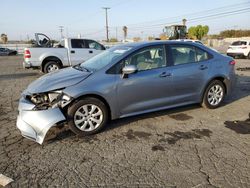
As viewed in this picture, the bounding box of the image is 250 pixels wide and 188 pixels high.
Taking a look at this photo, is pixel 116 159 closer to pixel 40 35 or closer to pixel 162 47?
pixel 162 47

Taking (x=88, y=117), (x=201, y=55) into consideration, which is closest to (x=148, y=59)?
(x=201, y=55)

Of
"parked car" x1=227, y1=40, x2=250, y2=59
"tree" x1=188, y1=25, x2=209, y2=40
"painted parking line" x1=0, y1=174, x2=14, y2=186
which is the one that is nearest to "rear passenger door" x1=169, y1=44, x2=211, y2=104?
"painted parking line" x1=0, y1=174, x2=14, y2=186

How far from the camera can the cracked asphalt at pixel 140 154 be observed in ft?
9.20

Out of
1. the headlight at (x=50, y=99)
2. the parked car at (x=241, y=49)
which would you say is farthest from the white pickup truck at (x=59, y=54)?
the parked car at (x=241, y=49)

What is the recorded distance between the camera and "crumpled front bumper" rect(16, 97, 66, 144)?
3.55 m

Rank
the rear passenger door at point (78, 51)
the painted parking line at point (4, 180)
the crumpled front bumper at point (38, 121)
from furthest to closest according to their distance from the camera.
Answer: the rear passenger door at point (78, 51) < the crumpled front bumper at point (38, 121) < the painted parking line at point (4, 180)

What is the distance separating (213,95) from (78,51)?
7.42 m

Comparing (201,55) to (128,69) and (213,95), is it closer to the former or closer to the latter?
(213,95)

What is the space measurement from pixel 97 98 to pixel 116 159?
3.93ft

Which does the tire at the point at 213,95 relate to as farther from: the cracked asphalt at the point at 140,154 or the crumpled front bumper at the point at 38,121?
the crumpled front bumper at the point at 38,121

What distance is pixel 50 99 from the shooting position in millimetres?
3871

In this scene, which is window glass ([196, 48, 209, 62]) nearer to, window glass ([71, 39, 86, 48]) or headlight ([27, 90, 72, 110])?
headlight ([27, 90, 72, 110])

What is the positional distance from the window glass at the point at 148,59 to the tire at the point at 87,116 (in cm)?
98

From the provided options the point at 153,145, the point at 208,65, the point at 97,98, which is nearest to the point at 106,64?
the point at 97,98
